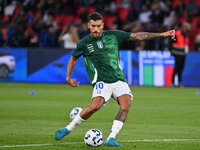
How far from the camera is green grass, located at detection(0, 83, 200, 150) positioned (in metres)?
8.62

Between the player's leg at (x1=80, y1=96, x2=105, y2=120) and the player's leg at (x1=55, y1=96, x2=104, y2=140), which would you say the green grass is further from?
the player's leg at (x1=80, y1=96, x2=105, y2=120)

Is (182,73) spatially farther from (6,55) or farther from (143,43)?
(6,55)

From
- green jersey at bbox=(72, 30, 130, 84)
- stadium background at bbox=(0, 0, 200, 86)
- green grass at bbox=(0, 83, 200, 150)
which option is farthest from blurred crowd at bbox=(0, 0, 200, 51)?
green jersey at bbox=(72, 30, 130, 84)

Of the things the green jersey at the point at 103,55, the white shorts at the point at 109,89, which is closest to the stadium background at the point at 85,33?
the green jersey at the point at 103,55

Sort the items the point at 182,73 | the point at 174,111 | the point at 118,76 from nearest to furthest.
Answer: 1. the point at 118,76
2. the point at 174,111
3. the point at 182,73

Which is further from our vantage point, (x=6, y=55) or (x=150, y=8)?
(x=150, y=8)

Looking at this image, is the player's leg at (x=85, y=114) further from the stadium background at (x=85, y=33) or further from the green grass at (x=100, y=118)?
the stadium background at (x=85, y=33)

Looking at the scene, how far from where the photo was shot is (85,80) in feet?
78.0

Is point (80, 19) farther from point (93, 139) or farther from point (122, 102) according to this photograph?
point (93, 139)

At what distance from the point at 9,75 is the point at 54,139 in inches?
632

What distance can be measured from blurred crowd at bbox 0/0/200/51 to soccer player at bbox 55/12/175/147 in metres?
14.8

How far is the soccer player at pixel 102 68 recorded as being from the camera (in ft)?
27.7

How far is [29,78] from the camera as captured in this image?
24.4 meters

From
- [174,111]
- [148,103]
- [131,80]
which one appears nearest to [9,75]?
[131,80]
